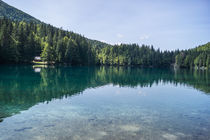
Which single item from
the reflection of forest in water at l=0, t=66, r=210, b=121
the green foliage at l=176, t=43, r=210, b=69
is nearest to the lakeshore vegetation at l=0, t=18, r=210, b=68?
the green foliage at l=176, t=43, r=210, b=69

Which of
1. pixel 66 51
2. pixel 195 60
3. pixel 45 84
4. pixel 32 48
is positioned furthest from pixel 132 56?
pixel 45 84

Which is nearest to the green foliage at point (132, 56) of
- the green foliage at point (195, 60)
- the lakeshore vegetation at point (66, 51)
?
the lakeshore vegetation at point (66, 51)

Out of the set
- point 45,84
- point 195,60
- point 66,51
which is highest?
point 66,51

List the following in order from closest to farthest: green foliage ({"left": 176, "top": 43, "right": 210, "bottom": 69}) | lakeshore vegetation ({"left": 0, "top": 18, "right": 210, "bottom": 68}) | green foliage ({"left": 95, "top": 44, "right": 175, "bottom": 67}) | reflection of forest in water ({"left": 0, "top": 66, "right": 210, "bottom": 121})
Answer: reflection of forest in water ({"left": 0, "top": 66, "right": 210, "bottom": 121}) → lakeshore vegetation ({"left": 0, "top": 18, "right": 210, "bottom": 68}) → green foliage ({"left": 176, "top": 43, "right": 210, "bottom": 69}) → green foliage ({"left": 95, "top": 44, "right": 175, "bottom": 67})

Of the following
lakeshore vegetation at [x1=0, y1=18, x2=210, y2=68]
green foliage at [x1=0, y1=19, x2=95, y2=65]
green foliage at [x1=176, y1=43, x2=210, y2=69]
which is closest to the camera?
green foliage at [x1=0, y1=19, x2=95, y2=65]

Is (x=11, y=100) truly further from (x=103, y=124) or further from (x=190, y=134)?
(x=190, y=134)

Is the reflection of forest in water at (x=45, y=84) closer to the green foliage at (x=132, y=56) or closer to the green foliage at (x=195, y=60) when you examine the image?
the green foliage at (x=132, y=56)

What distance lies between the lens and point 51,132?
389 inches

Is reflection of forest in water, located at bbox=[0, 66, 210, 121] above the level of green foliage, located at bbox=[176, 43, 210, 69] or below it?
below

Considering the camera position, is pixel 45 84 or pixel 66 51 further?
pixel 66 51

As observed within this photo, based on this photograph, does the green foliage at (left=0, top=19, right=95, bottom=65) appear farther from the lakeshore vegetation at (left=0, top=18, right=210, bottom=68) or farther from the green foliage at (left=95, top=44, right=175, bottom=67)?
the green foliage at (left=95, top=44, right=175, bottom=67)

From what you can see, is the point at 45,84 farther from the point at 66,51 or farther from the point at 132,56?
the point at 132,56

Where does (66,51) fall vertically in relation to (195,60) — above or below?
above

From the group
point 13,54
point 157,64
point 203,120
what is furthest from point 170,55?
point 203,120
